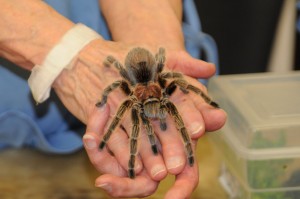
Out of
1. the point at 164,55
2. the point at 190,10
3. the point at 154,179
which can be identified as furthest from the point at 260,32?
the point at 154,179

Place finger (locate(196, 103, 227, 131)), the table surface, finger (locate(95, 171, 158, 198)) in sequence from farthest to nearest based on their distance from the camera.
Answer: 1. the table surface
2. finger (locate(196, 103, 227, 131))
3. finger (locate(95, 171, 158, 198))

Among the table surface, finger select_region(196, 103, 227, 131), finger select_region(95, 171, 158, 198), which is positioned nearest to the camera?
finger select_region(95, 171, 158, 198)

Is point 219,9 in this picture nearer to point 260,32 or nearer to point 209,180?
point 260,32

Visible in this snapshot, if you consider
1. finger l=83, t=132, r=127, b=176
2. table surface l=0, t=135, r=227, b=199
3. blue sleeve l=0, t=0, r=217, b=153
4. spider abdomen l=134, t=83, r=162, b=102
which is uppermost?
spider abdomen l=134, t=83, r=162, b=102

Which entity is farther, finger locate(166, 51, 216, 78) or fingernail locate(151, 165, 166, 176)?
finger locate(166, 51, 216, 78)

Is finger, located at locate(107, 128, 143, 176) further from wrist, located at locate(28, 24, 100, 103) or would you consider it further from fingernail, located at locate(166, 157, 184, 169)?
wrist, located at locate(28, 24, 100, 103)

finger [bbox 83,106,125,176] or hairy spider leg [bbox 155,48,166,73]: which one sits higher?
hairy spider leg [bbox 155,48,166,73]

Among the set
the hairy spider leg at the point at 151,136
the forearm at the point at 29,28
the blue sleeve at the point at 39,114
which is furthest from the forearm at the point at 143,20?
the hairy spider leg at the point at 151,136

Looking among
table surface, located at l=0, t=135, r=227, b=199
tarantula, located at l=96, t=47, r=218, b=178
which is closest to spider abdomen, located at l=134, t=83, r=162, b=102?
tarantula, located at l=96, t=47, r=218, b=178

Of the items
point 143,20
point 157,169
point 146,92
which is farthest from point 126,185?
point 143,20
